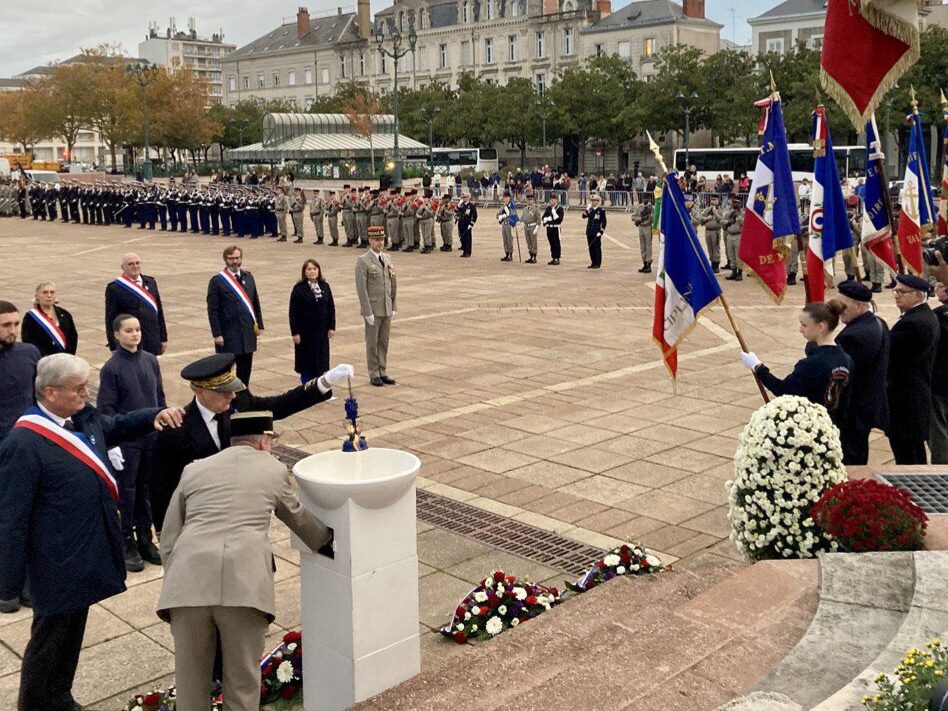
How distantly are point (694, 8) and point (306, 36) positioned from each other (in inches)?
1900

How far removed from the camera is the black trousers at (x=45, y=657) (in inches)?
201

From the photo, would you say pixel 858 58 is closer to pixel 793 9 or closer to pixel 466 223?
pixel 466 223

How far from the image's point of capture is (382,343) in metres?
13.0

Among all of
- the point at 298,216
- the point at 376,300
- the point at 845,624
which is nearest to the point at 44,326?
the point at 376,300

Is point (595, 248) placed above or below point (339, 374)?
below

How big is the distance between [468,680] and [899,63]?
7.03 metres

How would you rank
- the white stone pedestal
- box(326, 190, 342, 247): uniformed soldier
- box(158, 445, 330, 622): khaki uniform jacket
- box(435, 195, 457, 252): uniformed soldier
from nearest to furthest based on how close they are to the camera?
box(158, 445, 330, 622): khaki uniform jacket < the white stone pedestal < box(435, 195, 457, 252): uniformed soldier < box(326, 190, 342, 247): uniformed soldier

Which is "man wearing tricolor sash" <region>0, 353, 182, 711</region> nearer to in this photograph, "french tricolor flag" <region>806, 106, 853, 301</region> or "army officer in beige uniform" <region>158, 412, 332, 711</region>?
"army officer in beige uniform" <region>158, 412, 332, 711</region>

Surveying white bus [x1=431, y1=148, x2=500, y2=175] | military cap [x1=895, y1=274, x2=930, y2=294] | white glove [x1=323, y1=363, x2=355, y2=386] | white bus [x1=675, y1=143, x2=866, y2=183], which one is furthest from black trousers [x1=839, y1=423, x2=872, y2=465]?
white bus [x1=431, y1=148, x2=500, y2=175]

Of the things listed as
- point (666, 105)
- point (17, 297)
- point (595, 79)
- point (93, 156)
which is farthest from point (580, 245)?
point (93, 156)

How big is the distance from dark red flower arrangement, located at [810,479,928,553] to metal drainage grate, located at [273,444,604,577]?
1.83 m

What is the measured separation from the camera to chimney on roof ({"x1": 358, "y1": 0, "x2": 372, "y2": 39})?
111 meters

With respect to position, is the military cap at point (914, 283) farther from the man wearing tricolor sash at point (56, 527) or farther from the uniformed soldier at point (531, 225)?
the uniformed soldier at point (531, 225)

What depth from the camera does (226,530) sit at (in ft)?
14.4
